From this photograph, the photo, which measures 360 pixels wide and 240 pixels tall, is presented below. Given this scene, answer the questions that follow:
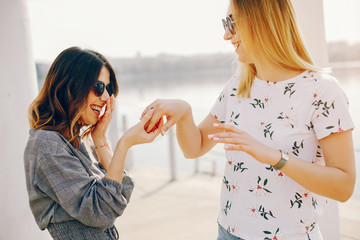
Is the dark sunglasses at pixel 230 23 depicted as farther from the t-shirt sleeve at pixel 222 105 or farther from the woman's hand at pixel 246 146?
the woman's hand at pixel 246 146

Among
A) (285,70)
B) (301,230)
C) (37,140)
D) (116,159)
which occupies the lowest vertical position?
(301,230)

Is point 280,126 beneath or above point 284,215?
above

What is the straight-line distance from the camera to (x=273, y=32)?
132 cm

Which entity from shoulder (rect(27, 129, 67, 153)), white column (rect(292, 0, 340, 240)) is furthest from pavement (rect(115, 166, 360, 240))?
shoulder (rect(27, 129, 67, 153))

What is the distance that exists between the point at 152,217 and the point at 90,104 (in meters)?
2.76

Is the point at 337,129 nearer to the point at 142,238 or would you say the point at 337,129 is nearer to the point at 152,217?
the point at 142,238

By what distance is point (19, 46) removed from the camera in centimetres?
250

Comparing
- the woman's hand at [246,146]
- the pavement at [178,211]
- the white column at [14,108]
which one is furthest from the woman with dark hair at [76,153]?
the pavement at [178,211]

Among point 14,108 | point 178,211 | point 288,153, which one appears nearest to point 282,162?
point 288,153

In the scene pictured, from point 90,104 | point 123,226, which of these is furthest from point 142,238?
point 90,104

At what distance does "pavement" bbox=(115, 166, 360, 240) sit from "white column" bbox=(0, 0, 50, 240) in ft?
4.21

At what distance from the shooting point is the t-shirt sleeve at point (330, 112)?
117 centimetres

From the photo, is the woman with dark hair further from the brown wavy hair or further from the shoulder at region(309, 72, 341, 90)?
the shoulder at region(309, 72, 341, 90)

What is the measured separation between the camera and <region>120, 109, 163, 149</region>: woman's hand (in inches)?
54.3
